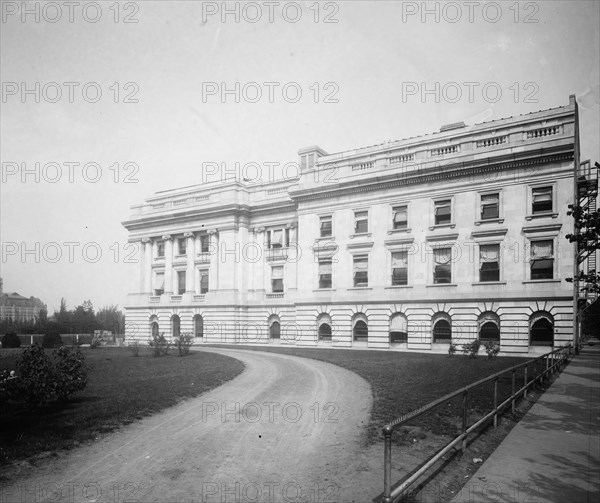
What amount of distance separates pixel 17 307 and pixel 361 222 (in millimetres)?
86973

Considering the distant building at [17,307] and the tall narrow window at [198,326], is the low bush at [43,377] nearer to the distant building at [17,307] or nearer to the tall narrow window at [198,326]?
the tall narrow window at [198,326]

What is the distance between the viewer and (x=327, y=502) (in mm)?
6113

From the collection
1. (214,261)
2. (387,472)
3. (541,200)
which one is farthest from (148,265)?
(387,472)

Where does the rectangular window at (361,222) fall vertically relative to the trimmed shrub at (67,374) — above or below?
Result: above

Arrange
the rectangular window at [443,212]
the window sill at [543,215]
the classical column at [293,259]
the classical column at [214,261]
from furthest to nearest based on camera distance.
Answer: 1. the classical column at [214,261]
2. the classical column at [293,259]
3. the rectangular window at [443,212]
4. the window sill at [543,215]

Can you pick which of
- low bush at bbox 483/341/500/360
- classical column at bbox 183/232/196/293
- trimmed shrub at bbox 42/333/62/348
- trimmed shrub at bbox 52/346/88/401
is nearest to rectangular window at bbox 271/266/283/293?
classical column at bbox 183/232/196/293

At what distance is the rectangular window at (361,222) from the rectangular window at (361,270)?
6.71ft

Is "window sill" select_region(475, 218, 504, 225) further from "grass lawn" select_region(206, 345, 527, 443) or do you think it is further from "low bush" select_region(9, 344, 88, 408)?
"low bush" select_region(9, 344, 88, 408)

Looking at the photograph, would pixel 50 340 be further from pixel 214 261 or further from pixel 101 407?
pixel 101 407

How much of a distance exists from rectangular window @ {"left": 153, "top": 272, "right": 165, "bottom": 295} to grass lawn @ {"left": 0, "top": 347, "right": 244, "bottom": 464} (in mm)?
26755

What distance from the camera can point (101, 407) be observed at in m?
11.5

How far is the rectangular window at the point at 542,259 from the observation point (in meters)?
27.6

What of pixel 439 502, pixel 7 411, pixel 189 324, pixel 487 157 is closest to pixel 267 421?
pixel 439 502

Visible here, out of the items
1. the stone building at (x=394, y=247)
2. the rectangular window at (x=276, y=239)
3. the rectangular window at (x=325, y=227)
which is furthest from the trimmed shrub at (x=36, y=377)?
the rectangular window at (x=276, y=239)
